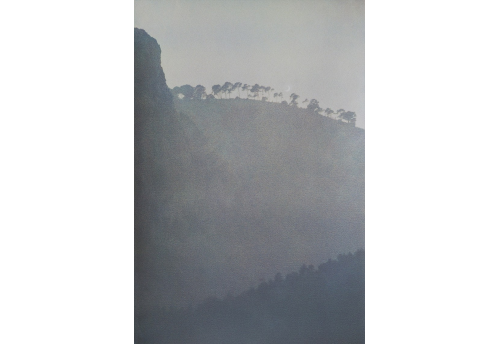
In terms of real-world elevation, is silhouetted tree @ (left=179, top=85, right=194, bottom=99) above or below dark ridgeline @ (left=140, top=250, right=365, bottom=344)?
above

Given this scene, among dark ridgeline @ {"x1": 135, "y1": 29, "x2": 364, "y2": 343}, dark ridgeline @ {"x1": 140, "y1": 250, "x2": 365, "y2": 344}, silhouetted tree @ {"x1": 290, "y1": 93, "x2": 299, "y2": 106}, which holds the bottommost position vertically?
dark ridgeline @ {"x1": 140, "y1": 250, "x2": 365, "y2": 344}

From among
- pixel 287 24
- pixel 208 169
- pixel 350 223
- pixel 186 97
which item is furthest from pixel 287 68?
pixel 350 223

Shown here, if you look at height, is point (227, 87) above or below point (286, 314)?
above

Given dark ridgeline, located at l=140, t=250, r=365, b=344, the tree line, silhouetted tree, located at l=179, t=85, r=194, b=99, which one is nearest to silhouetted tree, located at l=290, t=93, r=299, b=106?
the tree line

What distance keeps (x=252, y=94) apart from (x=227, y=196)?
715mm

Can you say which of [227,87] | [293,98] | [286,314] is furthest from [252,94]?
[286,314]

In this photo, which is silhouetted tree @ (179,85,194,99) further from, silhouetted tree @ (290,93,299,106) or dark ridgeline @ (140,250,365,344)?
dark ridgeline @ (140,250,365,344)

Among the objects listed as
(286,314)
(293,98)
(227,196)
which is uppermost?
(293,98)

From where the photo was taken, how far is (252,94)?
2.57 meters

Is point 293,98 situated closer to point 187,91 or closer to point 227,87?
point 227,87

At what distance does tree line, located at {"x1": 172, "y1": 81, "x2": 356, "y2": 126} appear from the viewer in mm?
2541

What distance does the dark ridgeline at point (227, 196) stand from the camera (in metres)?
2.52

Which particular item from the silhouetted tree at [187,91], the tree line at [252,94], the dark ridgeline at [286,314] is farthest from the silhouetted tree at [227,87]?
the dark ridgeline at [286,314]

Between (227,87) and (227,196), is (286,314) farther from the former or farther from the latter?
(227,87)
